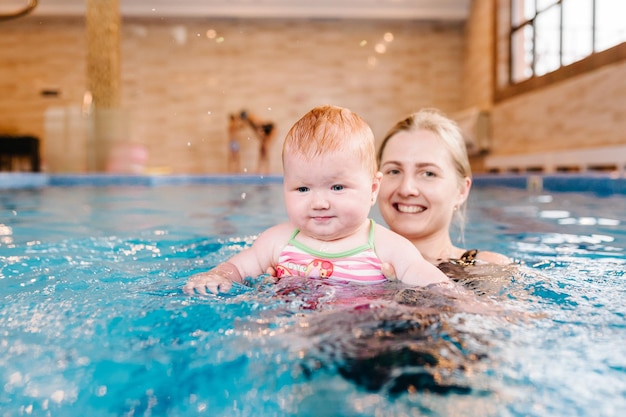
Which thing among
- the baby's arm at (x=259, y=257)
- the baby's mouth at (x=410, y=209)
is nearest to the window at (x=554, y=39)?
the baby's mouth at (x=410, y=209)

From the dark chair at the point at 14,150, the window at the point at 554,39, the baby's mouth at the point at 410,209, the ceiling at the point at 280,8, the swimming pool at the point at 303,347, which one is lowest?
the swimming pool at the point at 303,347

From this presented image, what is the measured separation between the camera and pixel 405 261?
5.63 feet

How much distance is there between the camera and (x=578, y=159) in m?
8.30

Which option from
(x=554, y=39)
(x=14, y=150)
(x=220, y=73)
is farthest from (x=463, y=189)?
(x=220, y=73)

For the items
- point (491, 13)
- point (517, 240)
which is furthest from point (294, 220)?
point (491, 13)

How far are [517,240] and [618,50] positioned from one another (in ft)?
17.5

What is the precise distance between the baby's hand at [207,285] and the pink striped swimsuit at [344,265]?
9.0 inches

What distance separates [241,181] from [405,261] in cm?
821

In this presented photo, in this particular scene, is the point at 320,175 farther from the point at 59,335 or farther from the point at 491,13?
the point at 491,13

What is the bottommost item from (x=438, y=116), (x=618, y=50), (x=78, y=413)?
(x=78, y=413)

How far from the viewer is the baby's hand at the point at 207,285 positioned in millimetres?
1598

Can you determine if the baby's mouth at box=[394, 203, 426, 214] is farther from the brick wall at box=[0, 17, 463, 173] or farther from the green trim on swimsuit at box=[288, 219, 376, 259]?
the brick wall at box=[0, 17, 463, 173]

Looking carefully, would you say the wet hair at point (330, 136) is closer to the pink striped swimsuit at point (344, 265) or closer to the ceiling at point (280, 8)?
the pink striped swimsuit at point (344, 265)

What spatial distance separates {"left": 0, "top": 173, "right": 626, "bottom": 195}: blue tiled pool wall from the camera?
21.1ft
